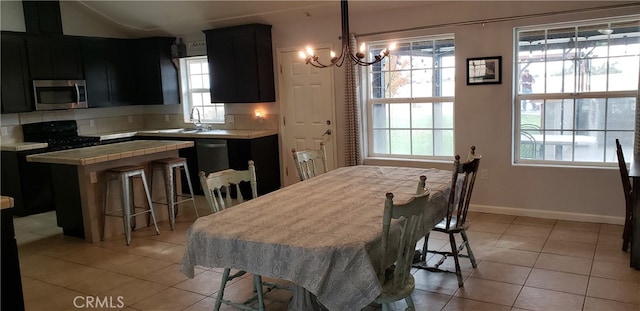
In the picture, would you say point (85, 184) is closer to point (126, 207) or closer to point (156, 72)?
point (126, 207)

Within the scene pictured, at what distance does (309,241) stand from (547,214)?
349 cm

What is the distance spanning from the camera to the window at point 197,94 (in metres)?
7.16

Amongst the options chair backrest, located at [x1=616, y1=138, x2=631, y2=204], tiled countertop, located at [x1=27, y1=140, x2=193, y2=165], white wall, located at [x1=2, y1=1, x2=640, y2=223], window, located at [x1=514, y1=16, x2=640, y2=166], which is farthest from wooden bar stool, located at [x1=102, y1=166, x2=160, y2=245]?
chair backrest, located at [x1=616, y1=138, x2=631, y2=204]

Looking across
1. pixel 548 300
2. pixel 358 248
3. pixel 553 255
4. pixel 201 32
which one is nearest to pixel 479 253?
pixel 553 255

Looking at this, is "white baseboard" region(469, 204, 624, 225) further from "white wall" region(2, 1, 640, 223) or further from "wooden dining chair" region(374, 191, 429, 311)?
"wooden dining chair" region(374, 191, 429, 311)

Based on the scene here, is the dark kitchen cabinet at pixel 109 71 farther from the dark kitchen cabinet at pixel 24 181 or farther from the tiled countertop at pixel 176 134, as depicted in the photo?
the dark kitchen cabinet at pixel 24 181

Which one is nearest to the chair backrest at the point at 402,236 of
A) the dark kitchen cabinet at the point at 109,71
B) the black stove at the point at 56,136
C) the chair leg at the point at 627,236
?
the chair leg at the point at 627,236

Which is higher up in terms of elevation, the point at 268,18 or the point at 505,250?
the point at 268,18

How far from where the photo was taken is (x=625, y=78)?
14.5ft

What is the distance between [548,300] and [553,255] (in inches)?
34.7

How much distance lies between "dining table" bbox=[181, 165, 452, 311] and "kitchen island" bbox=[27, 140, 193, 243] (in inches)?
87.2

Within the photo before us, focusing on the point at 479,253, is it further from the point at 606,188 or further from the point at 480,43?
the point at 480,43

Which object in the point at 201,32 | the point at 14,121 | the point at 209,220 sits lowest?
the point at 209,220

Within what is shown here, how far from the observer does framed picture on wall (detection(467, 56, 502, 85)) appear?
4.87m
